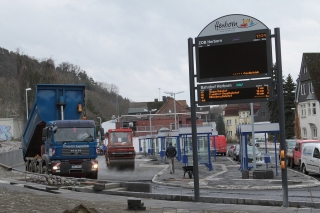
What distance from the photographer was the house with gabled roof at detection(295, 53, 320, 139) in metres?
65.6

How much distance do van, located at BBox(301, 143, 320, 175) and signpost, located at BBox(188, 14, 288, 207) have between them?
1400 cm

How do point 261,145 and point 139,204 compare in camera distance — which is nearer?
point 139,204

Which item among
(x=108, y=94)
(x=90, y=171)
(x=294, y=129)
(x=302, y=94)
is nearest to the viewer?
(x=90, y=171)

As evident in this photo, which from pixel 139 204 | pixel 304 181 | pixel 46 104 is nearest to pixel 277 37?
pixel 139 204

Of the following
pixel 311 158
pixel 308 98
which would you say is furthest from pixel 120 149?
pixel 308 98

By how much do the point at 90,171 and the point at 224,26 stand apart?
13179 millimetres

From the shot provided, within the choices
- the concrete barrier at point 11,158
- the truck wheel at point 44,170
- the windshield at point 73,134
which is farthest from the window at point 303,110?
the truck wheel at point 44,170

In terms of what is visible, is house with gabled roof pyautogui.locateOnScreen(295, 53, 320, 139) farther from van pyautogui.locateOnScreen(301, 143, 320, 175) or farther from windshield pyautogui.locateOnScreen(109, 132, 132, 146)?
van pyautogui.locateOnScreen(301, 143, 320, 175)

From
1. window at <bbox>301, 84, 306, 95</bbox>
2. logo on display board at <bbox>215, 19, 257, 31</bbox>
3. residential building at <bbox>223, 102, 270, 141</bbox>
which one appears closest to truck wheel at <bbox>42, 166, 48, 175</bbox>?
logo on display board at <bbox>215, 19, 257, 31</bbox>

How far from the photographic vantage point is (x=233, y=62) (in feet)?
43.6

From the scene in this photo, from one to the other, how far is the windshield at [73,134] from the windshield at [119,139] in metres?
17.3

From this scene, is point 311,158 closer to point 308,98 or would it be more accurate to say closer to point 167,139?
point 167,139

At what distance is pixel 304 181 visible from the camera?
21750 mm

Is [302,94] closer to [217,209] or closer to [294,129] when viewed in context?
[294,129]
